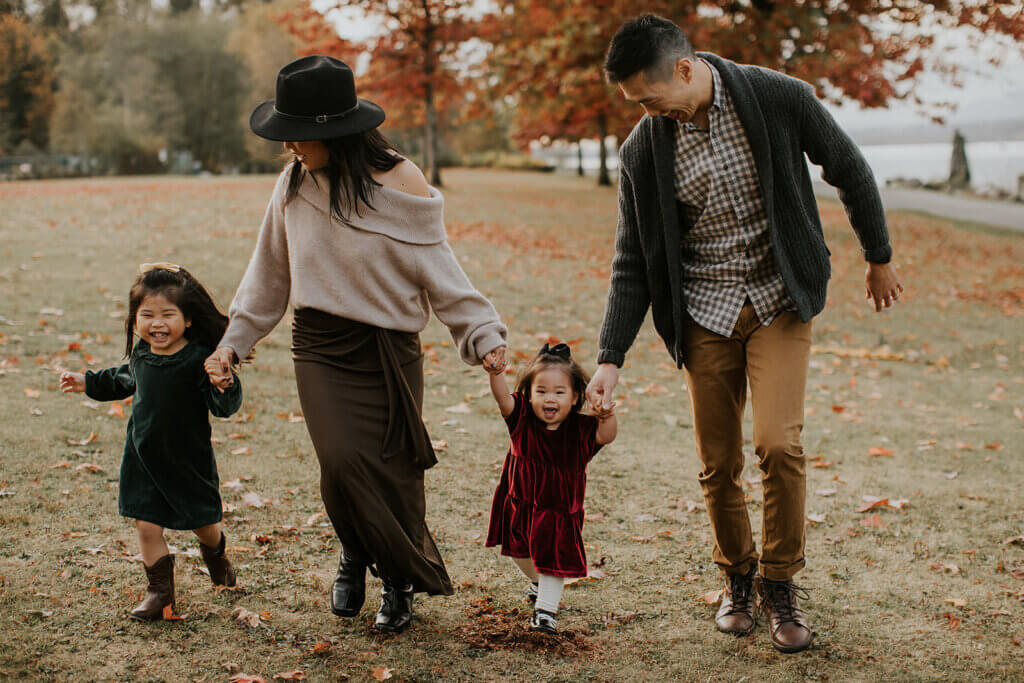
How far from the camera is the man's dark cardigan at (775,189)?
3.47 metres

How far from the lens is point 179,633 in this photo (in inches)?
142

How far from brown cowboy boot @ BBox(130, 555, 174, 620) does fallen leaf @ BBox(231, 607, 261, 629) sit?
0.24 meters

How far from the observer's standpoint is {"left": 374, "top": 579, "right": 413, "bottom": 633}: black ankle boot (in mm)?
3719

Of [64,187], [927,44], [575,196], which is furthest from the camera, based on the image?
[575,196]

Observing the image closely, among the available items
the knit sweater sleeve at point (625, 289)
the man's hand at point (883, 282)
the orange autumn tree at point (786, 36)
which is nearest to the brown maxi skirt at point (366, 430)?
the knit sweater sleeve at point (625, 289)

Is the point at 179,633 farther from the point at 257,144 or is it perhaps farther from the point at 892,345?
the point at 257,144

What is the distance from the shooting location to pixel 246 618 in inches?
148

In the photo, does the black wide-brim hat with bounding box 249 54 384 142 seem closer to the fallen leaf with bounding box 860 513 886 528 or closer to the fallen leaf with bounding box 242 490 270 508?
the fallen leaf with bounding box 242 490 270 508

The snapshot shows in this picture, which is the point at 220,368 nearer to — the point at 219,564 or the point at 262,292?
the point at 262,292

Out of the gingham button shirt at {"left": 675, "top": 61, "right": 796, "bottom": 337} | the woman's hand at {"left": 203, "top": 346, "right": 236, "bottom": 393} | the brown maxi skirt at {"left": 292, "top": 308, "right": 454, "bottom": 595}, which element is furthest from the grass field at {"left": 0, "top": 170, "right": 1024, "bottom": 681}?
the gingham button shirt at {"left": 675, "top": 61, "right": 796, "bottom": 337}

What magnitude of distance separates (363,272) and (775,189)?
4.86 feet

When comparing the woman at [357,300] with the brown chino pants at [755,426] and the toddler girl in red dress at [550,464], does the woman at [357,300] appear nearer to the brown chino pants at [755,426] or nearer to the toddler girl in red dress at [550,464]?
the toddler girl in red dress at [550,464]

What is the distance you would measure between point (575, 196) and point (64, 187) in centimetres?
1399

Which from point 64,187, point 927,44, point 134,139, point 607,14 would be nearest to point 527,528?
point 607,14
